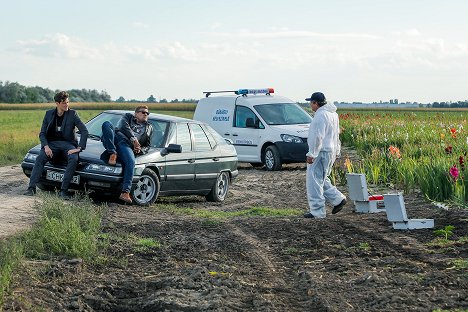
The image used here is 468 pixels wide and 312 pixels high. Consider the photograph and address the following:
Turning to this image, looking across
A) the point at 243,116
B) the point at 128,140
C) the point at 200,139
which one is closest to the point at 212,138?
the point at 200,139

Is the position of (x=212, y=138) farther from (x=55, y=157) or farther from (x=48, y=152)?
(x=48, y=152)

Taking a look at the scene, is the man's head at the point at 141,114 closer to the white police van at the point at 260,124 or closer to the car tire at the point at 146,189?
the car tire at the point at 146,189

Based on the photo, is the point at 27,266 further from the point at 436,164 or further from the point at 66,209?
the point at 436,164

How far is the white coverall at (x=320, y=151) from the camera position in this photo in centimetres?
1359

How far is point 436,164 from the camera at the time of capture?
15711 millimetres

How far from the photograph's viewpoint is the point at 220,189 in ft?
56.8

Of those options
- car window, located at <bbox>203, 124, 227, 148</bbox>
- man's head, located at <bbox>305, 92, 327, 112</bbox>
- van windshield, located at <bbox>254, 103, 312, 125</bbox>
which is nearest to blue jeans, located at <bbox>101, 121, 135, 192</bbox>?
car window, located at <bbox>203, 124, 227, 148</bbox>

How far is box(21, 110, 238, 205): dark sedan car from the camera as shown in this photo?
48.8ft

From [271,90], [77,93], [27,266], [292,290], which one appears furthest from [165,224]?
[77,93]

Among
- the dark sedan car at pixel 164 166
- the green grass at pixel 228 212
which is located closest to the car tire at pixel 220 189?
the dark sedan car at pixel 164 166

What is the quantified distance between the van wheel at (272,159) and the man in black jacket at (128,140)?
8.94 metres

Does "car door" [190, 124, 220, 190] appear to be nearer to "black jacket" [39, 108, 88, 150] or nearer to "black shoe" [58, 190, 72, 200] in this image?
"black jacket" [39, 108, 88, 150]

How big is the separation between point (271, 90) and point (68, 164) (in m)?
12.0

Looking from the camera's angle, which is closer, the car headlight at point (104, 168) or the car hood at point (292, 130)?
the car headlight at point (104, 168)
